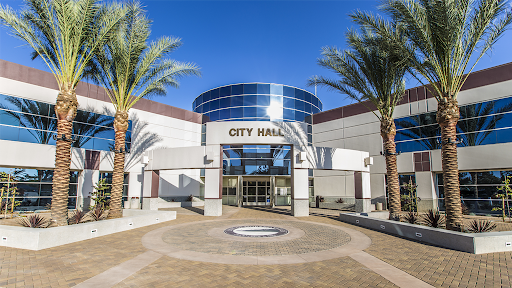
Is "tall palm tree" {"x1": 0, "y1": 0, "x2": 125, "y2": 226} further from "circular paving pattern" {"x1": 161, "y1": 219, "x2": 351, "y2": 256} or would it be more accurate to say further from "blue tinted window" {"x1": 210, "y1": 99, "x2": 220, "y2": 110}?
"blue tinted window" {"x1": 210, "y1": 99, "x2": 220, "y2": 110}

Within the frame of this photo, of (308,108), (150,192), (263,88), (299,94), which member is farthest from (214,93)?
(150,192)

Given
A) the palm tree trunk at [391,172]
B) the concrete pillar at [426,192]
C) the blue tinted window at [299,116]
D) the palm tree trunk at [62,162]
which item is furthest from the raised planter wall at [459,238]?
the blue tinted window at [299,116]

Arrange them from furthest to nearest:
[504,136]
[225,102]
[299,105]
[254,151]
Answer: [299,105] → [225,102] → [254,151] → [504,136]

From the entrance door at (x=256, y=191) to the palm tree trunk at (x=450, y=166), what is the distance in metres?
18.3

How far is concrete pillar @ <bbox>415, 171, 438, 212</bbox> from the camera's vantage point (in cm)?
2097

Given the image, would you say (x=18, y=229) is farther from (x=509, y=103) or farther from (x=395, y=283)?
(x=509, y=103)

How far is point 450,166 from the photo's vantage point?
11172 millimetres

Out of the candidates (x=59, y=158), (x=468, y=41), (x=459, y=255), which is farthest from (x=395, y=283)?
(x=59, y=158)

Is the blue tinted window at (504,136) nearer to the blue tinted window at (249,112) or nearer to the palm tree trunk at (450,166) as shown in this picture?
the palm tree trunk at (450,166)

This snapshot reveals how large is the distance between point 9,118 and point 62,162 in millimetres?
10552

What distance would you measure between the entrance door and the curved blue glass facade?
6.68m

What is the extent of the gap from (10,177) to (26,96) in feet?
18.4

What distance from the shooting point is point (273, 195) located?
2612cm

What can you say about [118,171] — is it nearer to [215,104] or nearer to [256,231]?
[256,231]
